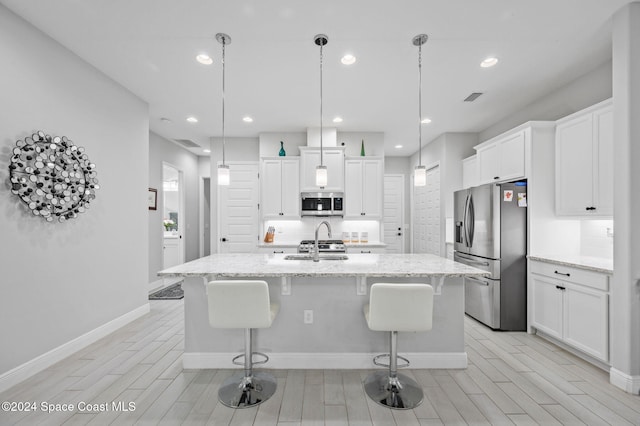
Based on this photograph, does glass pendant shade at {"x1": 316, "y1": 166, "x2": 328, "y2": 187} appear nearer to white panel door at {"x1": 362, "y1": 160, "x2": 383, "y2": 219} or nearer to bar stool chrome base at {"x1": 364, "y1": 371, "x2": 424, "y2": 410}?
bar stool chrome base at {"x1": 364, "y1": 371, "x2": 424, "y2": 410}

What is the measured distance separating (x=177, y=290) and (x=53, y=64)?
3.74 m

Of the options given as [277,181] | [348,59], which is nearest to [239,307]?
[348,59]

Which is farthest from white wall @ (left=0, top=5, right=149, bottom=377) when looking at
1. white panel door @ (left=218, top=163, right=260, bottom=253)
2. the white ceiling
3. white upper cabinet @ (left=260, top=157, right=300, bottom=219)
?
white upper cabinet @ (left=260, top=157, right=300, bottom=219)

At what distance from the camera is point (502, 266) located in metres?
3.52

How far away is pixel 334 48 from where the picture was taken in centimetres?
282

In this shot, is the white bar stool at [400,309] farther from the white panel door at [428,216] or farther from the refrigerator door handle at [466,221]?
the white panel door at [428,216]

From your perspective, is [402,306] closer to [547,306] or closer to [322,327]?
[322,327]

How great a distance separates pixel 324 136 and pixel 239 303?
3760mm

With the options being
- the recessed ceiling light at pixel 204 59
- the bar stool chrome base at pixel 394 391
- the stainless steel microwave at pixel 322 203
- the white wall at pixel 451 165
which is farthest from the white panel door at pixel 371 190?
the bar stool chrome base at pixel 394 391

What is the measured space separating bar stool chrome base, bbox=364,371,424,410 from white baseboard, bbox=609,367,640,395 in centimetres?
152

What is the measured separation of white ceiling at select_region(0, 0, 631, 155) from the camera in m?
2.30

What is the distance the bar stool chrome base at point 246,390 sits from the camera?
6.91ft

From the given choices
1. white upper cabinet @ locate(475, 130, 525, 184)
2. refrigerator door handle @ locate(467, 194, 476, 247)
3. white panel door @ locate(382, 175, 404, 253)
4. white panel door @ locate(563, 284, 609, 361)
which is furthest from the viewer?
white panel door @ locate(382, 175, 404, 253)

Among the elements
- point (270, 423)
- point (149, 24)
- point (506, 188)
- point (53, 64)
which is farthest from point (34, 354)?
point (506, 188)
